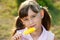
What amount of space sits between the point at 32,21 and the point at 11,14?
3.41 metres

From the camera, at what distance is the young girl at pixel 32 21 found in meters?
2.58

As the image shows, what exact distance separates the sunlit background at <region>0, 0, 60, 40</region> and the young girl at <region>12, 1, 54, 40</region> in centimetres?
184

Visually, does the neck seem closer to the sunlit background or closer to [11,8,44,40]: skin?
[11,8,44,40]: skin

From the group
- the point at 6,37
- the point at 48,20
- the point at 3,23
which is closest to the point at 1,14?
the point at 3,23

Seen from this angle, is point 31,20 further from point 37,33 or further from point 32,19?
point 37,33

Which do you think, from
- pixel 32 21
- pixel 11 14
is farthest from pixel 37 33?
pixel 11 14

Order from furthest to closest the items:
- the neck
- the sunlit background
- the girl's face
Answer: the sunlit background, the neck, the girl's face

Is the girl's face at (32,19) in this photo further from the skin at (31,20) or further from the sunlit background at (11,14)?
the sunlit background at (11,14)

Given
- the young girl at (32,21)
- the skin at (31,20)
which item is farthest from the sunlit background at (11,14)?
the skin at (31,20)

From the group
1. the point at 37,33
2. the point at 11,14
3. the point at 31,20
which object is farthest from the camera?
the point at 11,14

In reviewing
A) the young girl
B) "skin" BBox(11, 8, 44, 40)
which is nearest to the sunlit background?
the young girl

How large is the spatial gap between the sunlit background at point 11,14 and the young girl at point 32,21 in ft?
6.04

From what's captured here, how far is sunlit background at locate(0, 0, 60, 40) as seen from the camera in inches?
195

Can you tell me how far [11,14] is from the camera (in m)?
5.92
